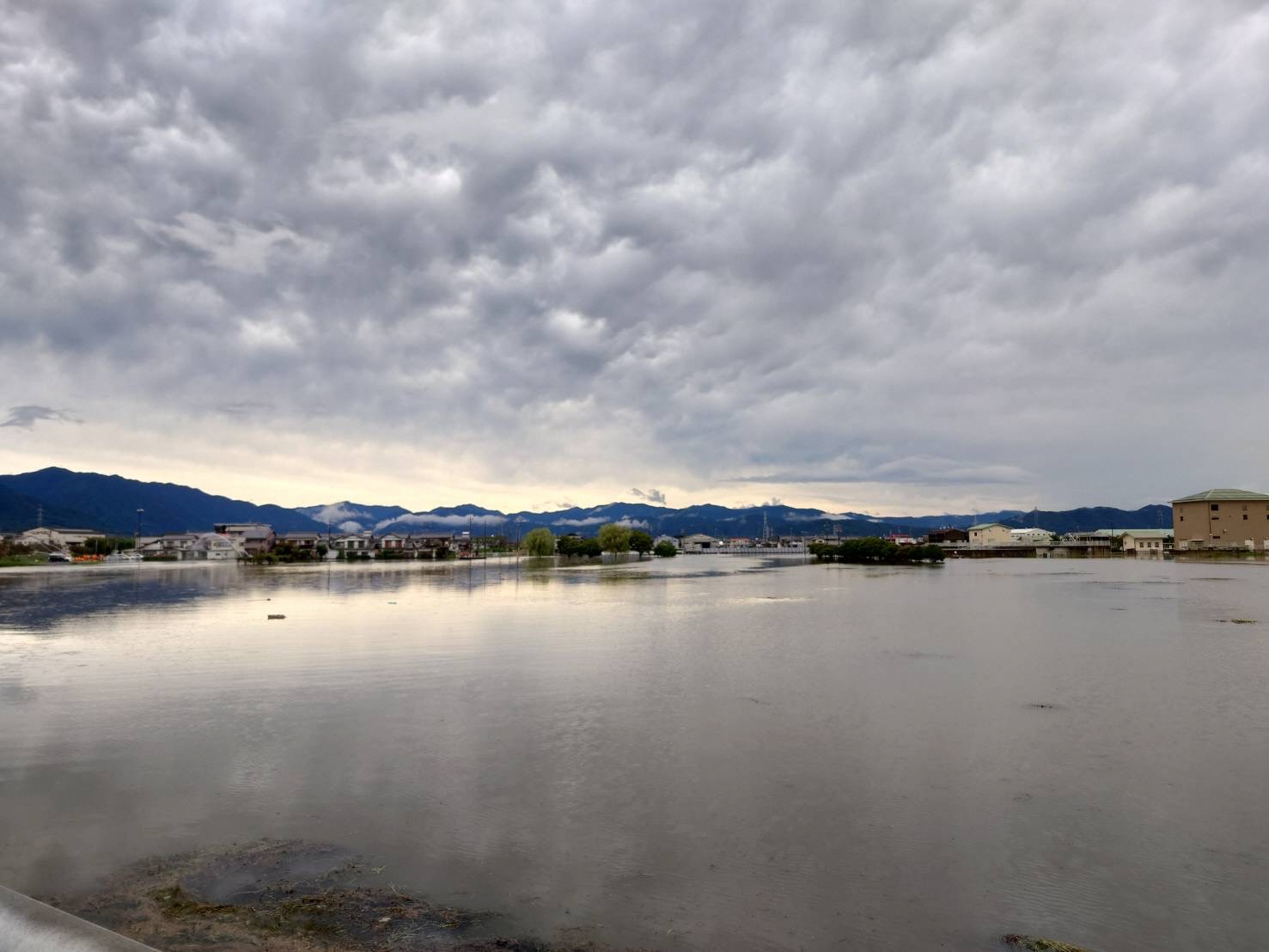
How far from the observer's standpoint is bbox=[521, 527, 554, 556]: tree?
14000 cm

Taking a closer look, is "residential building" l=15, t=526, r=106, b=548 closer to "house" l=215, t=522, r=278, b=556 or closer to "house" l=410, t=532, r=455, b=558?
"house" l=215, t=522, r=278, b=556

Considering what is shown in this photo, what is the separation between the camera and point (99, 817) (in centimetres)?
924

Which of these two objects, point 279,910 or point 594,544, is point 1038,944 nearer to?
point 279,910

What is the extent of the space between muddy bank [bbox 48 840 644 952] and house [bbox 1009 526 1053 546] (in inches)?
6836

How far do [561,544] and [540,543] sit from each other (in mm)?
23034

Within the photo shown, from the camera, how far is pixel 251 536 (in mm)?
157375

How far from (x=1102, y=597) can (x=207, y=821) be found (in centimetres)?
4908

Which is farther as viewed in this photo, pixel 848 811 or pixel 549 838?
pixel 848 811

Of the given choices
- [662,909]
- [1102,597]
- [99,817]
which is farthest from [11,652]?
[1102,597]

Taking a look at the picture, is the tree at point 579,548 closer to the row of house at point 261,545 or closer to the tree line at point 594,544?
the tree line at point 594,544

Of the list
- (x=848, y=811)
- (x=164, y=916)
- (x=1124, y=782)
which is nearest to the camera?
(x=164, y=916)

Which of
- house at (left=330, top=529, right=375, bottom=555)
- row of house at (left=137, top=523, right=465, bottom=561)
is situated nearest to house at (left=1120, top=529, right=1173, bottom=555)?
row of house at (left=137, top=523, right=465, bottom=561)

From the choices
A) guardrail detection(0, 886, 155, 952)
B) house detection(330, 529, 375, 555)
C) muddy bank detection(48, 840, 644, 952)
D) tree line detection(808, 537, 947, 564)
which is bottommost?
muddy bank detection(48, 840, 644, 952)

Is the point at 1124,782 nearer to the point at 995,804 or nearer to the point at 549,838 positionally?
the point at 995,804
